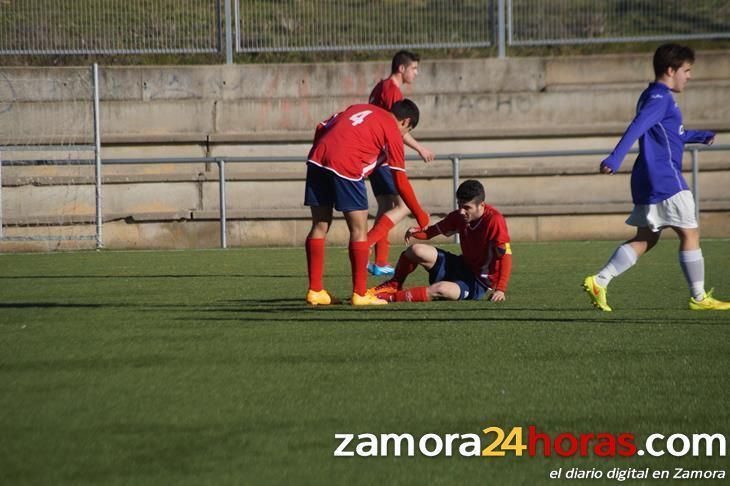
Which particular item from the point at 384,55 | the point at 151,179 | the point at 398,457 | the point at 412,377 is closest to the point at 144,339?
the point at 412,377

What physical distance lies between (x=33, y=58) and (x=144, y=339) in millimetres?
13959

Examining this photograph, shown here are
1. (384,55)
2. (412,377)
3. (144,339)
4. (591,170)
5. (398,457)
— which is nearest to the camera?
(398,457)

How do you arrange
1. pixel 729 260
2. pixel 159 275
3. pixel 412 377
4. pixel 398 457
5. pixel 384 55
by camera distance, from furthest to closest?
1. pixel 384 55
2. pixel 729 260
3. pixel 159 275
4. pixel 412 377
5. pixel 398 457

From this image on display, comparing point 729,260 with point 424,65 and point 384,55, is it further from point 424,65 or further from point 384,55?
point 384,55

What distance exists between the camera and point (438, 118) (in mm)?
18875

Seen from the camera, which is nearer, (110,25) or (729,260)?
(729,260)

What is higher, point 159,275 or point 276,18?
point 276,18

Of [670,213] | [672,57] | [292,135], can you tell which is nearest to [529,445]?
[670,213]

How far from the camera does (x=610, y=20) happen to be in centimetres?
1931

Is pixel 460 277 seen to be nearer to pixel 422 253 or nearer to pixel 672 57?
pixel 422 253

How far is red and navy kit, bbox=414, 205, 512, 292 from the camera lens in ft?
28.9

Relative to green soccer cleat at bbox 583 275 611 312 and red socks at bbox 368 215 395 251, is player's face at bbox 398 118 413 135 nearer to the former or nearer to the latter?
red socks at bbox 368 215 395 251

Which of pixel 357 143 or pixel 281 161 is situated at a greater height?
pixel 281 161

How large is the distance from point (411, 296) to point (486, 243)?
648 millimetres
